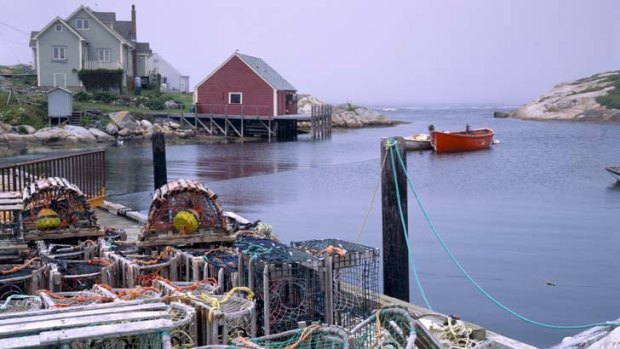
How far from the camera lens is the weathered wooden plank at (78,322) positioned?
5.64m

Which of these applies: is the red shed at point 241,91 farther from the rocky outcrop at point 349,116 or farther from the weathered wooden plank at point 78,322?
the weathered wooden plank at point 78,322

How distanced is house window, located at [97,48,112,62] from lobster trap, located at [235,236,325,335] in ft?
194

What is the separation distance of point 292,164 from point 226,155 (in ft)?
20.9

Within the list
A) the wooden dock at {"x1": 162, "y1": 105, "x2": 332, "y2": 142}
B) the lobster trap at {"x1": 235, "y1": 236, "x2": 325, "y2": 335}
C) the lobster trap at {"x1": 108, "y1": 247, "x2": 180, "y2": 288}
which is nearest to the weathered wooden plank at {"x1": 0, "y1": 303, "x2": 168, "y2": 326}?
the lobster trap at {"x1": 235, "y1": 236, "x2": 325, "y2": 335}

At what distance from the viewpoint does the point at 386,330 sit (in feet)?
23.2

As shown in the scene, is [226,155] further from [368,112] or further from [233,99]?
[368,112]

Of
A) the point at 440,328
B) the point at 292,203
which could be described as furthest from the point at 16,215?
the point at 292,203

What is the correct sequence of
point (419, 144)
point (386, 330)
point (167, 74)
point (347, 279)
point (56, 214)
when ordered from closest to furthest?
point (386, 330) → point (347, 279) → point (56, 214) → point (419, 144) → point (167, 74)

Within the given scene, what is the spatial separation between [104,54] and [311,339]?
6161 centimetres

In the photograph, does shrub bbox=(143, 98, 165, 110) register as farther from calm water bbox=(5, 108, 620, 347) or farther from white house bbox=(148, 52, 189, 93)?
white house bbox=(148, 52, 189, 93)

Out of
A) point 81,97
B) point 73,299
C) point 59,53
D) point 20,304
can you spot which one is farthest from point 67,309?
point 59,53

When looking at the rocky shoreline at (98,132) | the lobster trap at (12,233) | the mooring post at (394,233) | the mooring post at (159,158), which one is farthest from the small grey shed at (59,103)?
the mooring post at (394,233)

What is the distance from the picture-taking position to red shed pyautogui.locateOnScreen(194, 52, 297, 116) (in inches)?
2404

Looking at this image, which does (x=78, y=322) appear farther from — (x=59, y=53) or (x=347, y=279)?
(x=59, y=53)
